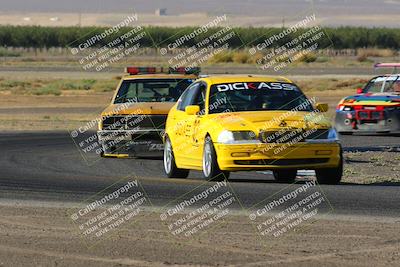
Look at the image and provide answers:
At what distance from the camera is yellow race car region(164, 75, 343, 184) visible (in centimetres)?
1573

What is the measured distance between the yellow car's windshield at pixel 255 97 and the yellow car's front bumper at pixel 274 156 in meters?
1.13

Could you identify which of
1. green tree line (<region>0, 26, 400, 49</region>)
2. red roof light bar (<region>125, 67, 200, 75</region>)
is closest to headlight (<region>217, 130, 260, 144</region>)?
red roof light bar (<region>125, 67, 200, 75</region>)

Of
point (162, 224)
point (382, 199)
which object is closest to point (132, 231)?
point (162, 224)

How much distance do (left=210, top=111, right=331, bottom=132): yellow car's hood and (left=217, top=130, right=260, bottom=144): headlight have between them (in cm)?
5

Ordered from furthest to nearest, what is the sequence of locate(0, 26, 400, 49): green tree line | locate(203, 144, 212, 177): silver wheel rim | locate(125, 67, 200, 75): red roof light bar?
locate(0, 26, 400, 49): green tree line < locate(125, 67, 200, 75): red roof light bar < locate(203, 144, 212, 177): silver wheel rim

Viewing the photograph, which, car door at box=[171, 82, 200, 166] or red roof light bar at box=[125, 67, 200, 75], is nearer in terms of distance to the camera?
car door at box=[171, 82, 200, 166]

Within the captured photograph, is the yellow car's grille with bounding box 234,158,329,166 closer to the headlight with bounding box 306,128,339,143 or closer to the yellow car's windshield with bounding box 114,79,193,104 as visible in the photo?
the headlight with bounding box 306,128,339,143

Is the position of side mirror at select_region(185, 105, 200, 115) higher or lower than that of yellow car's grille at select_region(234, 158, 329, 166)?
higher

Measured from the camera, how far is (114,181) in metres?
17.0

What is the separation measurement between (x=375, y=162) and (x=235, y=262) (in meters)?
12.1

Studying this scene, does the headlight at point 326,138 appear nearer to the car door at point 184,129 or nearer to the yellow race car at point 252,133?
the yellow race car at point 252,133

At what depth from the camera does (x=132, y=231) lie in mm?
11461

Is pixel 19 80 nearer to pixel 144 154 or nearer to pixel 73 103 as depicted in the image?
pixel 73 103
